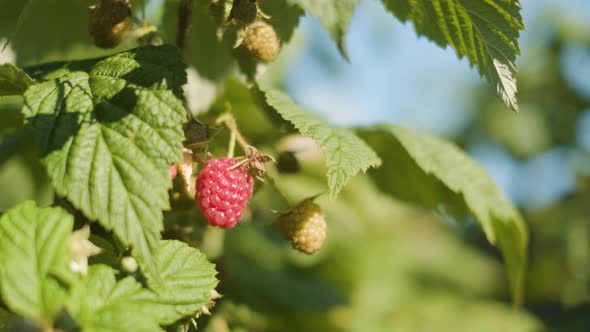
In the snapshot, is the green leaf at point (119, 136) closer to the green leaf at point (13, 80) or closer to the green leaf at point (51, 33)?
the green leaf at point (13, 80)

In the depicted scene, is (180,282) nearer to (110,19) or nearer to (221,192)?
(221,192)

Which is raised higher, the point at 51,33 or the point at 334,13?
the point at 334,13

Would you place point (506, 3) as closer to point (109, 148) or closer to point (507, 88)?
point (507, 88)

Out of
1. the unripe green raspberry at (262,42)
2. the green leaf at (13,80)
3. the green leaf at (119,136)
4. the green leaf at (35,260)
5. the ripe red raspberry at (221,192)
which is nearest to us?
the green leaf at (35,260)

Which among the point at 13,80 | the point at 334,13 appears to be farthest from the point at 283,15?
the point at 13,80

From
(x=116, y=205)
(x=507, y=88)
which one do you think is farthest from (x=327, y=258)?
(x=116, y=205)

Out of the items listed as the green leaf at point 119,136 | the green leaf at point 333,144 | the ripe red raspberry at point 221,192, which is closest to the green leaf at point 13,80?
the green leaf at point 119,136
